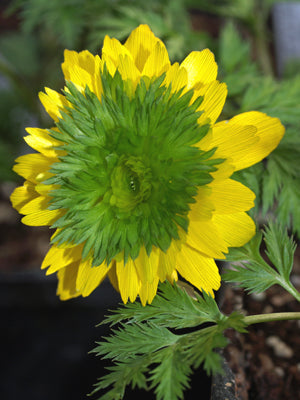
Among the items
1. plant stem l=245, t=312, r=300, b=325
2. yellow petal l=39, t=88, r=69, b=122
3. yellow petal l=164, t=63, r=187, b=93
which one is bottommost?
plant stem l=245, t=312, r=300, b=325

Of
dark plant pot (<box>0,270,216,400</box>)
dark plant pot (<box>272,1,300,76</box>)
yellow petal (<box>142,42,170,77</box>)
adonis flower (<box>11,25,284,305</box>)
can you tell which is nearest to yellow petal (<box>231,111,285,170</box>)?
adonis flower (<box>11,25,284,305</box>)

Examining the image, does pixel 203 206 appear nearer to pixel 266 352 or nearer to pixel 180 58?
pixel 266 352

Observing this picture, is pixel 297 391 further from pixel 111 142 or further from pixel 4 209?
pixel 4 209

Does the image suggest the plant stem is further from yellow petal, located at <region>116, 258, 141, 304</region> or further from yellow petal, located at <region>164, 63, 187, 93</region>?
yellow petal, located at <region>164, 63, 187, 93</region>

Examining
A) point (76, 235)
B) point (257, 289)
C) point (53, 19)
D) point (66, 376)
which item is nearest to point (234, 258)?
point (257, 289)

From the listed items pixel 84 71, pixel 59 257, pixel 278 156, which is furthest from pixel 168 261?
pixel 278 156

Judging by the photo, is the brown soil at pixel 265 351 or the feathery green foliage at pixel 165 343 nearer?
the feathery green foliage at pixel 165 343

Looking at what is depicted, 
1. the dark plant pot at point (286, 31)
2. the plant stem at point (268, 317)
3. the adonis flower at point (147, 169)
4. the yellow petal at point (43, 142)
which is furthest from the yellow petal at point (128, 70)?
the dark plant pot at point (286, 31)

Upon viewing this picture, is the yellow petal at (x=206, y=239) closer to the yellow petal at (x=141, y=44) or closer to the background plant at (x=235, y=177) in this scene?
the background plant at (x=235, y=177)
